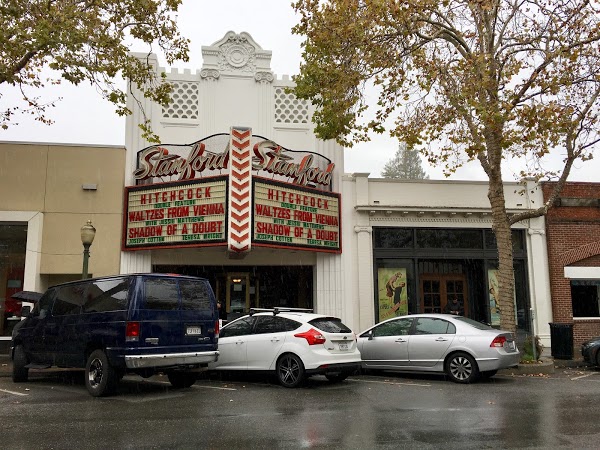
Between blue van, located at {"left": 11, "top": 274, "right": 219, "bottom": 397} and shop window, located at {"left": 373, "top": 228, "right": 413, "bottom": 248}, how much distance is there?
9.38m

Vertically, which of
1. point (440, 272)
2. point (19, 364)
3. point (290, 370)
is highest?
point (440, 272)

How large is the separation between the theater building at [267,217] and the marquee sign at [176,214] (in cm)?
4

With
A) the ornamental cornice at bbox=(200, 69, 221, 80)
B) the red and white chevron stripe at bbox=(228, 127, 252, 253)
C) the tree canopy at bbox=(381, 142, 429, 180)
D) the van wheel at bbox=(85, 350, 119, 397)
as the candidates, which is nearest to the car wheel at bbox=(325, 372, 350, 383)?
the van wheel at bbox=(85, 350, 119, 397)

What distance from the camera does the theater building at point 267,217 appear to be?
1642 centimetres

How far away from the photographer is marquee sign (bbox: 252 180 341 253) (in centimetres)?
1633

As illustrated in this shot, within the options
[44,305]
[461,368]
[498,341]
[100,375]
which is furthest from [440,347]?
[44,305]

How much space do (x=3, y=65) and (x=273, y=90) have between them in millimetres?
8432

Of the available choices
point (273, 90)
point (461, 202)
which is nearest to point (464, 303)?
point (461, 202)

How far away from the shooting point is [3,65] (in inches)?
530

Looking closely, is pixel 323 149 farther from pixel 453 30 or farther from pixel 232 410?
pixel 232 410

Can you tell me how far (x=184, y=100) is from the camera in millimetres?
18516

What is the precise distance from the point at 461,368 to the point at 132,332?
21.7 ft

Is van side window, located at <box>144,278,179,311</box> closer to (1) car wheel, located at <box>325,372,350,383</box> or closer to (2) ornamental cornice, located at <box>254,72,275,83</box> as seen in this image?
(1) car wheel, located at <box>325,372,350,383</box>

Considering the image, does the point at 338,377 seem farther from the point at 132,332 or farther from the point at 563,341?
the point at 563,341
